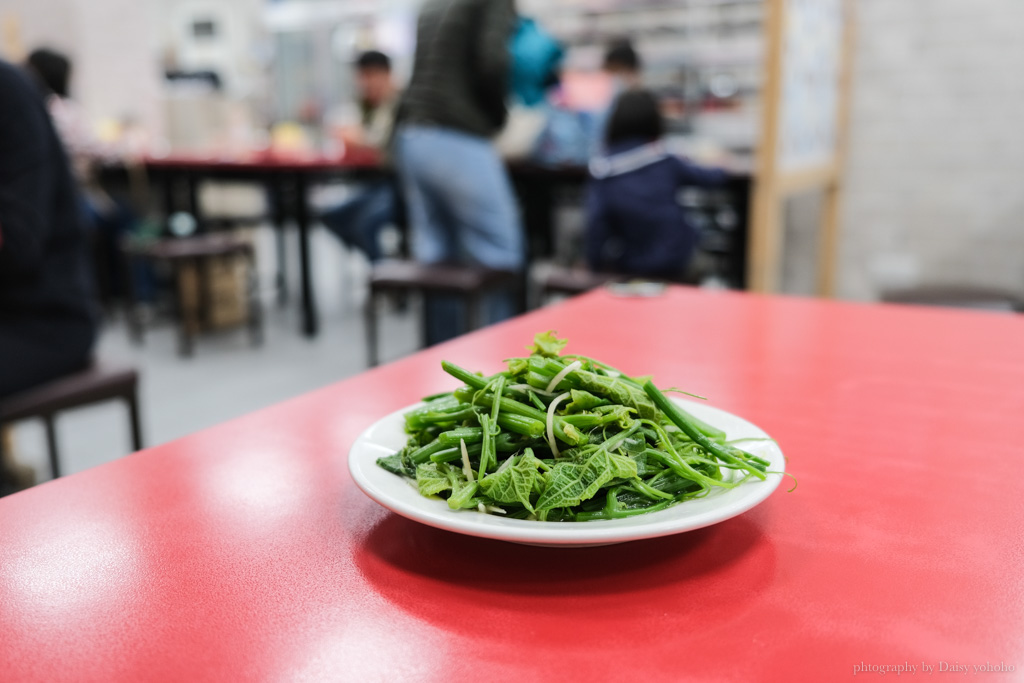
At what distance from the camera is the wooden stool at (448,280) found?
2.82m

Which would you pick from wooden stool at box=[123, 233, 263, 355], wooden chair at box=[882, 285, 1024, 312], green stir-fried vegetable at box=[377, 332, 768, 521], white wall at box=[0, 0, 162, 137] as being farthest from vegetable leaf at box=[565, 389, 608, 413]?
white wall at box=[0, 0, 162, 137]

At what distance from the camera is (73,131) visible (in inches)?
185

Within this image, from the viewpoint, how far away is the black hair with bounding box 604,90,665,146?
309 cm

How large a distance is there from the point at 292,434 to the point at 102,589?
270 mm

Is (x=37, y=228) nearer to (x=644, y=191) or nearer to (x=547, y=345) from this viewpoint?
(x=547, y=345)

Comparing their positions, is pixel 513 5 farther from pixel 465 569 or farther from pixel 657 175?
pixel 465 569

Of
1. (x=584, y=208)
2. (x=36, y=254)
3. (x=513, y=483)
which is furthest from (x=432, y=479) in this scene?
(x=584, y=208)

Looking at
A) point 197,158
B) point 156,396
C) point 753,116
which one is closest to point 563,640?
point 156,396

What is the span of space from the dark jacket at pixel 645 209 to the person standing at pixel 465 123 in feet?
1.14

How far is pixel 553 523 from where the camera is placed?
490 millimetres

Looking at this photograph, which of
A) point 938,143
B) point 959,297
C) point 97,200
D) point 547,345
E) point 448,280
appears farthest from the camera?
point 97,200

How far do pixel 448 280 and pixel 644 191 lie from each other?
834 mm

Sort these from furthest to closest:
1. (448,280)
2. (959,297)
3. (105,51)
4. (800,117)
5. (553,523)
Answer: (105,51) < (800,117) < (448,280) < (959,297) < (553,523)

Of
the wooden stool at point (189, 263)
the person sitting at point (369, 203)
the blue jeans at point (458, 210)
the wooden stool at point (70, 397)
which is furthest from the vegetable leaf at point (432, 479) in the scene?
the person sitting at point (369, 203)
